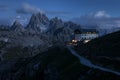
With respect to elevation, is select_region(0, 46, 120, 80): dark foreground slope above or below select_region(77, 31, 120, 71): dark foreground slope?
below

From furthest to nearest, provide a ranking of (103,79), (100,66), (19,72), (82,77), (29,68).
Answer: (19,72), (29,68), (100,66), (82,77), (103,79)

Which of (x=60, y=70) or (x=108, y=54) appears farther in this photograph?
(x=60, y=70)

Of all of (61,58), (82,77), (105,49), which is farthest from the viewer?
Answer: (61,58)

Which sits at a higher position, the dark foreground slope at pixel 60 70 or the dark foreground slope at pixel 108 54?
the dark foreground slope at pixel 108 54

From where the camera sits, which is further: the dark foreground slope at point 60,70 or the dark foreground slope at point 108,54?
the dark foreground slope at point 108,54

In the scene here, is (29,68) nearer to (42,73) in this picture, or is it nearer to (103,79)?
(42,73)

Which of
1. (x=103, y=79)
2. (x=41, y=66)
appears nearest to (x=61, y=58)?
(x=41, y=66)

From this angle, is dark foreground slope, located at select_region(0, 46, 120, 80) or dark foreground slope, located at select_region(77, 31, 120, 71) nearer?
dark foreground slope, located at select_region(0, 46, 120, 80)

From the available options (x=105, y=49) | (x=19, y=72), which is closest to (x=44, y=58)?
(x=19, y=72)

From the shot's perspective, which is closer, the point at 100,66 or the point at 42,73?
the point at 100,66

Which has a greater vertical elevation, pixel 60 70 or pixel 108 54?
pixel 108 54

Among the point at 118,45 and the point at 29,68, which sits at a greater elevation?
the point at 118,45
